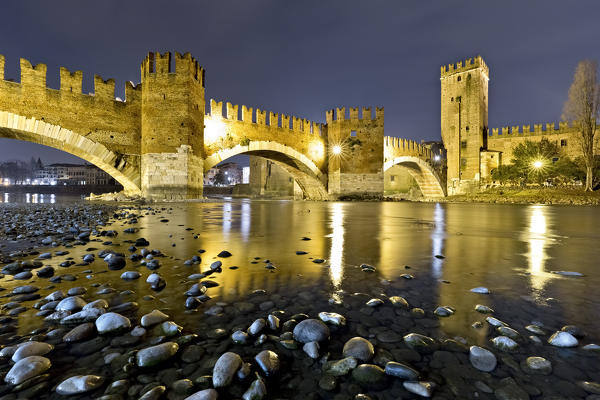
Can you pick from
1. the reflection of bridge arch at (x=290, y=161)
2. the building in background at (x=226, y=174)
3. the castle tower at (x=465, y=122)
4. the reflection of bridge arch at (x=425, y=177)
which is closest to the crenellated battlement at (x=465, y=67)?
the castle tower at (x=465, y=122)

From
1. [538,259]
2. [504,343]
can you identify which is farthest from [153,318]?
[538,259]

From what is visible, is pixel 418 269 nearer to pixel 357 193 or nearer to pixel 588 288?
pixel 588 288

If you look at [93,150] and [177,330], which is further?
[93,150]

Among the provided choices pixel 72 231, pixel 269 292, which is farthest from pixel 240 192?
pixel 269 292

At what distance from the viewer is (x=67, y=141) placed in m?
15.7

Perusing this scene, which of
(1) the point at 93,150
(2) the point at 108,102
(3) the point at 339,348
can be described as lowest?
(3) the point at 339,348

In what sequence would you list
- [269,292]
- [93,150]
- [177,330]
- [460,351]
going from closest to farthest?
1. [460,351]
2. [177,330]
3. [269,292]
4. [93,150]

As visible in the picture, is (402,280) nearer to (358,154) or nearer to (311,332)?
(311,332)

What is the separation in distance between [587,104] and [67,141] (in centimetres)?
3726

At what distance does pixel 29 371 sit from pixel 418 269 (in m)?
2.61

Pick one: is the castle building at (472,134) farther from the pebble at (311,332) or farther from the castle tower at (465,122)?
the pebble at (311,332)

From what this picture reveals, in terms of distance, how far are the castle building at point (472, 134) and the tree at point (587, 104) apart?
1646cm

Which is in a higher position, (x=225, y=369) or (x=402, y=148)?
(x=402, y=148)

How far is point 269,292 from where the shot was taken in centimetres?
204
